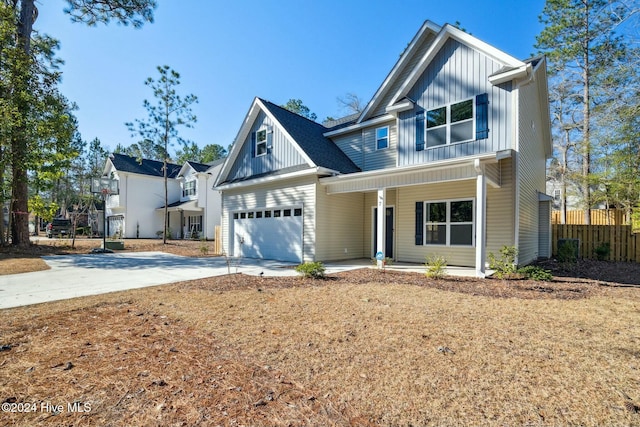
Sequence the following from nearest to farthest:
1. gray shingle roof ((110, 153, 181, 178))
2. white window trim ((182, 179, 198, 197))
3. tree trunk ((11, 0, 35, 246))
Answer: tree trunk ((11, 0, 35, 246))
white window trim ((182, 179, 198, 197))
gray shingle roof ((110, 153, 181, 178))

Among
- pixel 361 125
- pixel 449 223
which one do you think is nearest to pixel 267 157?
pixel 361 125

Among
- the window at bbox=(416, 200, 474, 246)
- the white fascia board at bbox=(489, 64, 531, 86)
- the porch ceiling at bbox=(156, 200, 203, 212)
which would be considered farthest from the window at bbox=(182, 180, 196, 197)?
the white fascia board at bbox=(489, 64, 531, 86)

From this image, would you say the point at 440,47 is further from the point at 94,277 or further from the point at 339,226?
the point at 94,277

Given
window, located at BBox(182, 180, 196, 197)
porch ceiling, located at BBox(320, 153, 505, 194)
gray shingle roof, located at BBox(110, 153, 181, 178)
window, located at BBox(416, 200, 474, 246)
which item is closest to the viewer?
porch ceiling, located at BBox(320, 153, 505, 194)

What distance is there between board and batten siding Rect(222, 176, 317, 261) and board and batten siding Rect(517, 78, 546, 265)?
21.7 ft

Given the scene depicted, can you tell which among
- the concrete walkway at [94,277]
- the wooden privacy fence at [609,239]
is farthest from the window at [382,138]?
the wooden privacy fence at [609,239]

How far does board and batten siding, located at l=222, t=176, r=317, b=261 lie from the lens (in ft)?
35.8

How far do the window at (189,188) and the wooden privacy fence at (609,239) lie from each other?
25511mm

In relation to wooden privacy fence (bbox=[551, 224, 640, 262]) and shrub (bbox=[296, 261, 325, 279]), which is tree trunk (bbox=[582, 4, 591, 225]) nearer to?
wooden privacy fence (bbox=[551, 224, 640, 262])

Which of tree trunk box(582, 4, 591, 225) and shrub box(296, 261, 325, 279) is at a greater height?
tree trunk box(582, 4, 591, 225)

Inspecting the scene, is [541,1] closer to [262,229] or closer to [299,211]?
[299,211]

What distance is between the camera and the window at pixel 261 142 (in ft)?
43.5

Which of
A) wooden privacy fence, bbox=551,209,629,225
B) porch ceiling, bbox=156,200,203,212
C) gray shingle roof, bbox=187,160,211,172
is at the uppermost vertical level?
gray shingle roof, bbox=187,160,211,172

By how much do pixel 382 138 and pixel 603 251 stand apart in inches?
391
